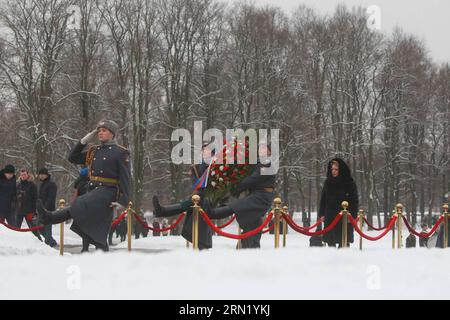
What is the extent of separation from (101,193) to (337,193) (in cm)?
519

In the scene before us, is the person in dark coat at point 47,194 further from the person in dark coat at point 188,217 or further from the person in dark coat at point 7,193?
the person in dark coat at point 188,217

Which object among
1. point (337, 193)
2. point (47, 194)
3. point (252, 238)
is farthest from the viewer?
point (47, 194)

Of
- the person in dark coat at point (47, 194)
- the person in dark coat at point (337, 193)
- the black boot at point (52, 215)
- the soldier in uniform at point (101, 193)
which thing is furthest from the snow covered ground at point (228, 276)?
the person in dark coat at point (47, 194)

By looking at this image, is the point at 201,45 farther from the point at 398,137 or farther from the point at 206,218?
the point at 206,218

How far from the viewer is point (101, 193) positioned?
9961 millimetres

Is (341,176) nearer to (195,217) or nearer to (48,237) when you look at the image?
(195,217)

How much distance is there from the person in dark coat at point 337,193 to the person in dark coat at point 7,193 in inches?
294

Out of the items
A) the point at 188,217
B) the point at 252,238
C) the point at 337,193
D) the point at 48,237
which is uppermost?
the point at 337,193

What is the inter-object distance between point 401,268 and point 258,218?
13.2ft

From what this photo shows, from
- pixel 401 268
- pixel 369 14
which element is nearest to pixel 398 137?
pixel 369 14

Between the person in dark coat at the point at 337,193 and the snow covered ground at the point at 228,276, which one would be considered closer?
the snow covered ground at the point at 228,276

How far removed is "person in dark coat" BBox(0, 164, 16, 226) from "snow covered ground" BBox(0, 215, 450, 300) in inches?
313

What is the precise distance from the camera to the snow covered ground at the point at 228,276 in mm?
→ 7059

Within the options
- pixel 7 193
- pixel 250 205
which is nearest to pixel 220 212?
pixel 250 205
